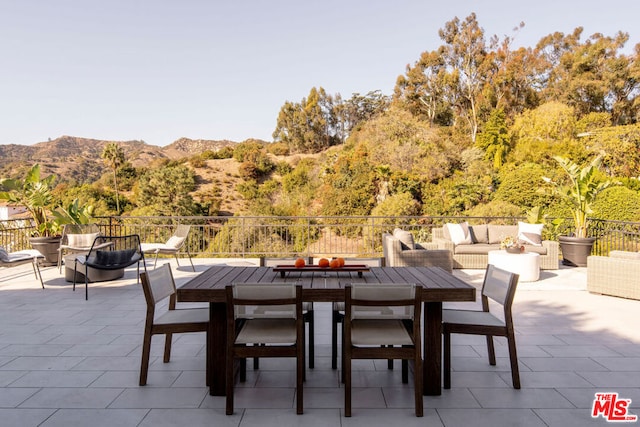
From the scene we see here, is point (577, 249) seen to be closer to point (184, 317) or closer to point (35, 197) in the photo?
point (184, 317)

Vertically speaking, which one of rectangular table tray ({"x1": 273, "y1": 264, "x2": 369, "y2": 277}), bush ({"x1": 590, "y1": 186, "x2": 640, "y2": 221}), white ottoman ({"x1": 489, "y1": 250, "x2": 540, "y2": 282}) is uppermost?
bush ({"x1": 590, "y1": 186, "x2": 640, "y2": 221})

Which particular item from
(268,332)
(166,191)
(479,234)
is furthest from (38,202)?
(166,191)

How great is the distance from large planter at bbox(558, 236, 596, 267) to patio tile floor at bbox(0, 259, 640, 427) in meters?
3.43

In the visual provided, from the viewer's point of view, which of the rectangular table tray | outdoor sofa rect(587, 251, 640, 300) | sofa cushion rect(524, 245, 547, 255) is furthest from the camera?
sofa cushion rect(524, 245, 547, 255)

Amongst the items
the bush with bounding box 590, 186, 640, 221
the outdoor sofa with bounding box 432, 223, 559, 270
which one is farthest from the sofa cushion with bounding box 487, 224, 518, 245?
the bush with bounding box 590, 186, 640, 221

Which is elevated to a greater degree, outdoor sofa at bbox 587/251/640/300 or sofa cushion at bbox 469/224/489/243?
sofa cushion at bbox 469/224/489/243

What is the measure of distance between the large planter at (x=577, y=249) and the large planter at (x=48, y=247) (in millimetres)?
9244

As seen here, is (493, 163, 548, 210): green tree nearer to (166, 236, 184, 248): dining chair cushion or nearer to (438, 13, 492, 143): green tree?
(438, 13, 492, 143): green tree

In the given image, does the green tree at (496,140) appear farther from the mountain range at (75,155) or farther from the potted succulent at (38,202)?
the mountain range at (75,155)

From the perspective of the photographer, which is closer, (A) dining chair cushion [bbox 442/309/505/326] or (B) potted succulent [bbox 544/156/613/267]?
(A) dining chair cushion [bbox 442/309/505/326]

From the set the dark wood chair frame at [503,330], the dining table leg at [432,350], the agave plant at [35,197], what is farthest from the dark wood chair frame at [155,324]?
the agave plant at [35,197]

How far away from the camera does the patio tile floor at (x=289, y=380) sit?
2.20 metres

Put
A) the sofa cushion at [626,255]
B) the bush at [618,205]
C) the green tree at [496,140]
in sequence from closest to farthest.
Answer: the sofa cushion at [626,255] → the bush at [618,205] → the green tree at [496,140]

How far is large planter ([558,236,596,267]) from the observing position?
7.49 m
